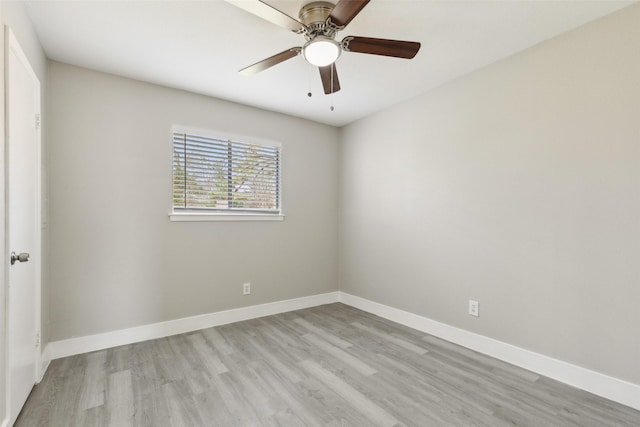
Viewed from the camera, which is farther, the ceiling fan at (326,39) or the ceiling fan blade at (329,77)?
the ceiling fan blade at (329,77)

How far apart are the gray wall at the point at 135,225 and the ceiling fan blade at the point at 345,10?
2012 millimetres

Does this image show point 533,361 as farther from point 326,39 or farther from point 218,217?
point 218,217

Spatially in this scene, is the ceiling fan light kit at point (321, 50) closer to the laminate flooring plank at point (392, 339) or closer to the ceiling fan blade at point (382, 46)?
the ceiling fan blade at point (382, 46)

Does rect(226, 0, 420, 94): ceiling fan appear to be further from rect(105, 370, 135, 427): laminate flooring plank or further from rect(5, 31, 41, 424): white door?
rect(105, 370, 135, 427): laminate flooring plank

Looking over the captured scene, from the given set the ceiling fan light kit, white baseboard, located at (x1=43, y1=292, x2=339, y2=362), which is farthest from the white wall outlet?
the ceiling fan light kit

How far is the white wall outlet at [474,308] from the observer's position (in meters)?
2.67

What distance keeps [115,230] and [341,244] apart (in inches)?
103

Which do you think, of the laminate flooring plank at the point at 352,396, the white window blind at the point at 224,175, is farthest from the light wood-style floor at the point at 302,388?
the white window blind at the point at 224,175

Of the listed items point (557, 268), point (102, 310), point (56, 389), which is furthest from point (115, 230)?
point (557, 268)

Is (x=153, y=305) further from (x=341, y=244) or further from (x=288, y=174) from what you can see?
(x=341, y=244)

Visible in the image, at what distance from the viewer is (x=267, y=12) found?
1571 mm

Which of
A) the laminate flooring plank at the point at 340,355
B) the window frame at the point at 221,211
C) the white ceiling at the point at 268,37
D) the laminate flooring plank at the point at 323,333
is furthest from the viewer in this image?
the window frame at the point at 221,211

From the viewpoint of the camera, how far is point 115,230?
2.73 meters

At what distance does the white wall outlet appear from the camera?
2.67 metres
